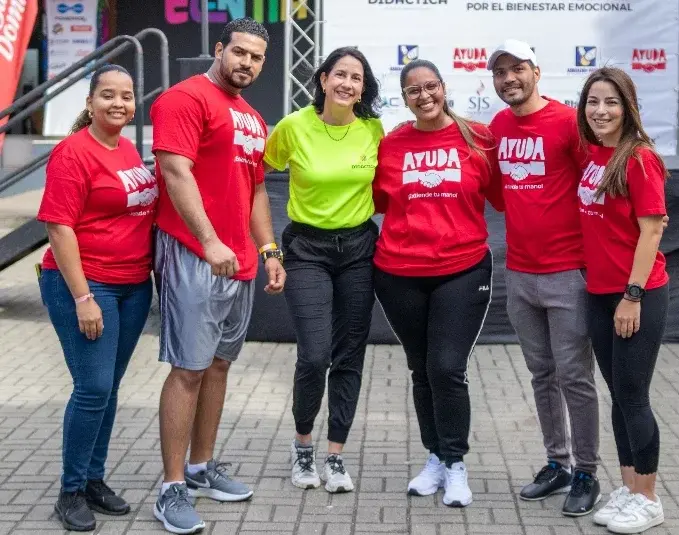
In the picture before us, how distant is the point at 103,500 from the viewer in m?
4.65

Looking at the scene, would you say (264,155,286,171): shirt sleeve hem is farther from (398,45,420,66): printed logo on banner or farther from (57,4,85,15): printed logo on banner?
(57,4,85,15): printed logo on banner

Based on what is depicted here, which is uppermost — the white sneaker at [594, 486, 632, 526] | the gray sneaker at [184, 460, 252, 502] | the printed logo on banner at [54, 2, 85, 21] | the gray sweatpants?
the printed logo on banner at [54, 2, 85, 21]

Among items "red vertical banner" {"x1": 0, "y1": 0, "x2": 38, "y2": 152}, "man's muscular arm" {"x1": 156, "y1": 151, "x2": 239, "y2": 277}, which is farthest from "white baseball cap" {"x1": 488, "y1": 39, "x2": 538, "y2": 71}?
"red vertical banner" {"x1": 0, "y1": 0, "x2": 38, "y2": 152}

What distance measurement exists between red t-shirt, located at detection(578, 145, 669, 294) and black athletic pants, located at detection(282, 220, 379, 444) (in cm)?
96

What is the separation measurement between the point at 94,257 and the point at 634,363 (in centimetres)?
203

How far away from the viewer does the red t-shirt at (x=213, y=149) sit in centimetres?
431

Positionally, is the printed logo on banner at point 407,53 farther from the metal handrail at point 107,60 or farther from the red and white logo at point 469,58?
the metal handrail at point 107,60

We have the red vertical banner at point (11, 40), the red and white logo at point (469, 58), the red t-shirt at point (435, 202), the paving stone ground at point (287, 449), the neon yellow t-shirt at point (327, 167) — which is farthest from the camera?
the red and white logo at point (469, 58)

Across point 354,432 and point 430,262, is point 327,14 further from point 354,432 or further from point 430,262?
point 430,262

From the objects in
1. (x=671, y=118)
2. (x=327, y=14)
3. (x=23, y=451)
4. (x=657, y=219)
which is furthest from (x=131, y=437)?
(x=671, y=118)

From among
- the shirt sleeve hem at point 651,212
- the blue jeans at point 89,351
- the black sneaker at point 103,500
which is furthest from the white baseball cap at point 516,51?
the black sneaker at point 103,500

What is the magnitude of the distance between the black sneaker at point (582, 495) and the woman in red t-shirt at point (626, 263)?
119 mm

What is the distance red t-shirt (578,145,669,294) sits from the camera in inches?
165

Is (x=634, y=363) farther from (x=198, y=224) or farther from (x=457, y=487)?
(x=198, y=224)
